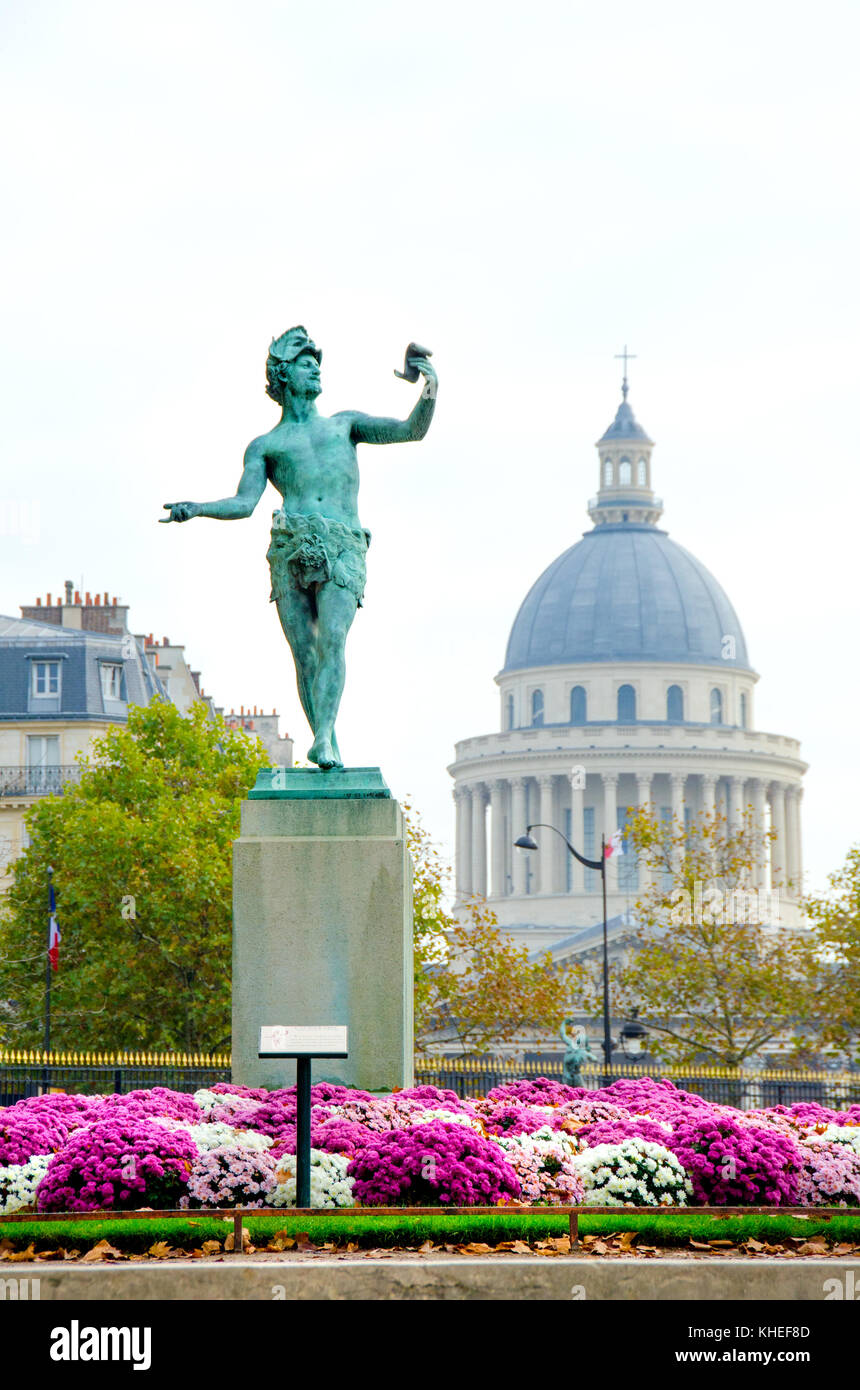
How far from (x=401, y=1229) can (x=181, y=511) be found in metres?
5.90

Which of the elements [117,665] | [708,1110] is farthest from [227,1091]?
[117,665]

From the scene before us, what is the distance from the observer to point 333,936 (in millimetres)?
15328

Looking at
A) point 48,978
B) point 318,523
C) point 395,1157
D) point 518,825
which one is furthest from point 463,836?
point 395,1157

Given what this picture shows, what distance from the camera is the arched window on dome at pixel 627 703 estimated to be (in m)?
153

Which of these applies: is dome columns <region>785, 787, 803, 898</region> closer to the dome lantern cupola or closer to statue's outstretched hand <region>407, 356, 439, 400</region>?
the dome lantern cupola

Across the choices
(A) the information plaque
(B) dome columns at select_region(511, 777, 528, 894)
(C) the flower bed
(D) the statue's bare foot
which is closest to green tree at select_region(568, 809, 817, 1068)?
(D) the statue's bare foot

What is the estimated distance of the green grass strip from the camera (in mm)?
10852

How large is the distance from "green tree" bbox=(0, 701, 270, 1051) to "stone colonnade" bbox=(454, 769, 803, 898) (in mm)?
86257

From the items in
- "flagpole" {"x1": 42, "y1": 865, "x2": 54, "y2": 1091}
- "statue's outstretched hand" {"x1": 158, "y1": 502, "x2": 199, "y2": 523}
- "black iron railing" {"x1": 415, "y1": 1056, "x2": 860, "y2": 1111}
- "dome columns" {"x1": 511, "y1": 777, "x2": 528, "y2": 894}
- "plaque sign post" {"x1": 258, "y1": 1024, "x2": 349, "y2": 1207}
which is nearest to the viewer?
"plaque sign post" {"x1": 258, "y1": 1024, "x2": 349, "y2": 1207}

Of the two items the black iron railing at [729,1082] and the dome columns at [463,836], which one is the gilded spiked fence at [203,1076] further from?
the dome columns at [463,836]

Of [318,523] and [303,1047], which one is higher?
[318,523]

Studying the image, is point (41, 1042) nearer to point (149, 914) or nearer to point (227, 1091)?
point (149, 914)

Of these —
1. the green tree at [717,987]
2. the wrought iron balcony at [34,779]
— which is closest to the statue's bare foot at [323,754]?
the green tree at [717,987]

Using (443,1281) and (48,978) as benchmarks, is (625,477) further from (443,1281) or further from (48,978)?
(443,1281)
